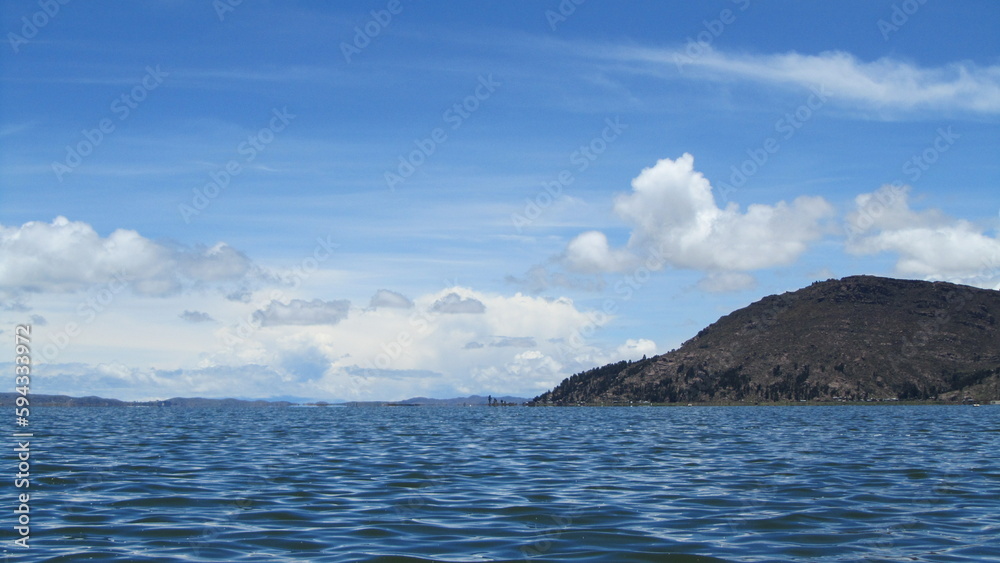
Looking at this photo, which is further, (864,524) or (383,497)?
(383,497)

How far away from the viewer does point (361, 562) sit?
22750 mm

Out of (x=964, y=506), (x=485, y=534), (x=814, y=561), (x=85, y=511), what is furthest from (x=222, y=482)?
(x=964, y=506)

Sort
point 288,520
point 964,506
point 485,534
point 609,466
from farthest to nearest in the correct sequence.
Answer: point 609,466, point 964,506, point 288,520, point 485,534

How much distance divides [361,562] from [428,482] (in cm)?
1788

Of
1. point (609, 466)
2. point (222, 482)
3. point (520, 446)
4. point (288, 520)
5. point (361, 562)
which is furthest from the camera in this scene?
point (520, 446)

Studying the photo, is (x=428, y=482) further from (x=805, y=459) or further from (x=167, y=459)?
(x=805, y=459)

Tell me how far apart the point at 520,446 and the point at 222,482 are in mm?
33503

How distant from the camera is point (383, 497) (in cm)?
3522

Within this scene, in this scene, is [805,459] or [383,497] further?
[805,459]

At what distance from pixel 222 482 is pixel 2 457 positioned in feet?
67.0

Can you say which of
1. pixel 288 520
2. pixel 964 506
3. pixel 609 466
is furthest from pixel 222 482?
pixel 964 506

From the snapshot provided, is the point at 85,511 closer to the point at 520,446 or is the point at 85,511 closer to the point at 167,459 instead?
the point at 167,459

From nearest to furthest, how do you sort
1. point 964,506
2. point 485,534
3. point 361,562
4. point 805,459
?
1. point 361,562
2. point 485,534
3. point 964,506
4. point 805,459

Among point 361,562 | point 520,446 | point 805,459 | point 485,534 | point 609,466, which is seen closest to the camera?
point 361,562
